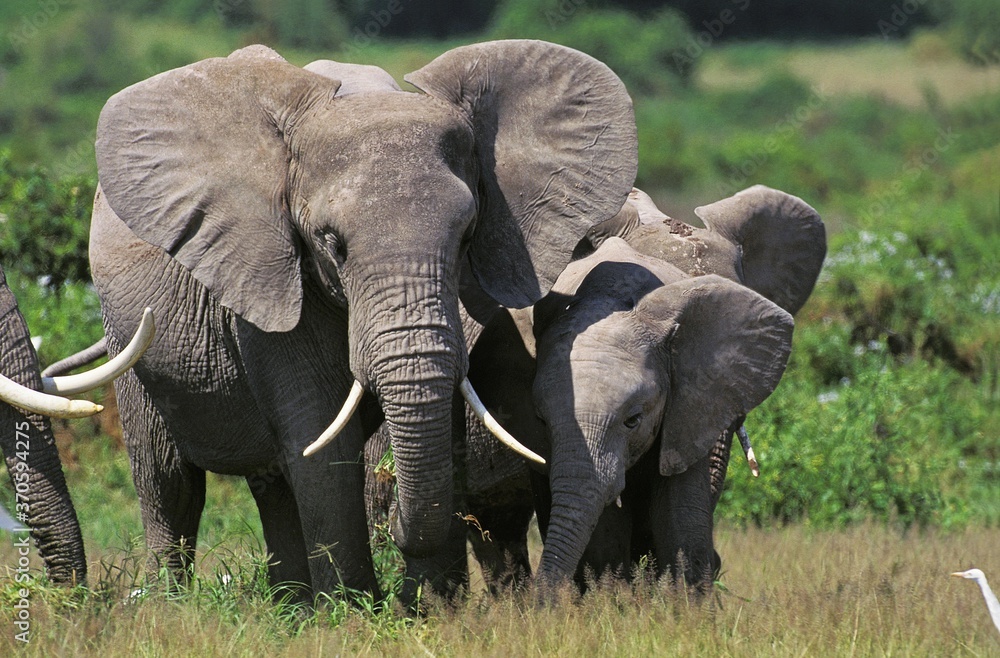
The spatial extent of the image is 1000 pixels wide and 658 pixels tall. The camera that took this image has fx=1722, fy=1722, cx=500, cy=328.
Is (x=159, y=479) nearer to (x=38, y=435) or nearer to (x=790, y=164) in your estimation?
(x=38, y=435)

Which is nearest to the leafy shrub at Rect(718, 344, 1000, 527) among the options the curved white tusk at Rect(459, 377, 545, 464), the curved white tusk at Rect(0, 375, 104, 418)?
the curved white tusk at Rect(459, 377, 545, 464)

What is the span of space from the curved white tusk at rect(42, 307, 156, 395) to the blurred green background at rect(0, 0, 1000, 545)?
2068 millimetres

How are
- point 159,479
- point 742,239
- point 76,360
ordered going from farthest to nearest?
point 76,360 < point 742,239 < point 159,479

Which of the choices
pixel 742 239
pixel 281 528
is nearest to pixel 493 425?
pixel 281 528

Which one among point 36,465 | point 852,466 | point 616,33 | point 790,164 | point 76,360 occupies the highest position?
point 36,465

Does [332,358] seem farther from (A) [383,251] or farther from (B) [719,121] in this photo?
(B) [719,121]

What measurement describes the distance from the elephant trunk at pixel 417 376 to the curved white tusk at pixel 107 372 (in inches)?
27.2

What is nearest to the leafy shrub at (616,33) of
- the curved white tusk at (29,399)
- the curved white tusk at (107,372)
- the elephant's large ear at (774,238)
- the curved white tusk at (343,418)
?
the elephant's large ear at (774,238)

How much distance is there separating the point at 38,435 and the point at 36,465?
10 centimetres

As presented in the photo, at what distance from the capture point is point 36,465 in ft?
18.4

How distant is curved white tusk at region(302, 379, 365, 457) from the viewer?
545 cm

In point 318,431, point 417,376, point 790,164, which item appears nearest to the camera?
point 417,376

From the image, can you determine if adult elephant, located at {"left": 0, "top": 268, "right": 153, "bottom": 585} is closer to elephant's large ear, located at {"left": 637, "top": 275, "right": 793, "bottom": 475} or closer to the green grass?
the green grass

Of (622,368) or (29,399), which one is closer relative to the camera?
(29,399)
